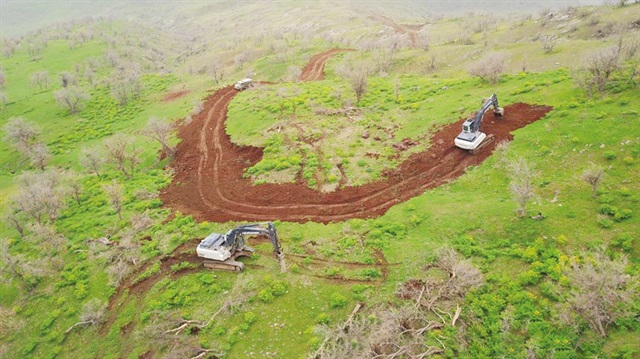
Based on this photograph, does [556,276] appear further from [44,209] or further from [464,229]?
[44,209]

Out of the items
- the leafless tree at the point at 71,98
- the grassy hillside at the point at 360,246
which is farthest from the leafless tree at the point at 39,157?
the leafless tree at the point at 71,98

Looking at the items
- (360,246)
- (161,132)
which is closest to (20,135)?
(161,132)

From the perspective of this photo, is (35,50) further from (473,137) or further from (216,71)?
(473,137)

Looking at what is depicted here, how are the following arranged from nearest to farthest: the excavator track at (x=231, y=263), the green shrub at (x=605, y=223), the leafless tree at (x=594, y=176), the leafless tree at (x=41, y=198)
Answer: the green shrub at (x=605, y=223), the leafless tree at (x=594, y=176), the excavator track at (x=231, y=263), the leafless tree at (x=41, y=198)

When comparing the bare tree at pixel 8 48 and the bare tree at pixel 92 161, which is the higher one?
the bare tree at pixel 8 48

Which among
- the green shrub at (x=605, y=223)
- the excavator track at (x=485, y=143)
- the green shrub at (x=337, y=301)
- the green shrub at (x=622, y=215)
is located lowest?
the green shrub at (x=337, y=301)

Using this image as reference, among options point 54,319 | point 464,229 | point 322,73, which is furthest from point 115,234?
point 322,73

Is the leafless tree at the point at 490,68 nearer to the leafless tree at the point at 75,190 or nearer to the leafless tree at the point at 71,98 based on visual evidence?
the leafless tree at the point at 75,190
